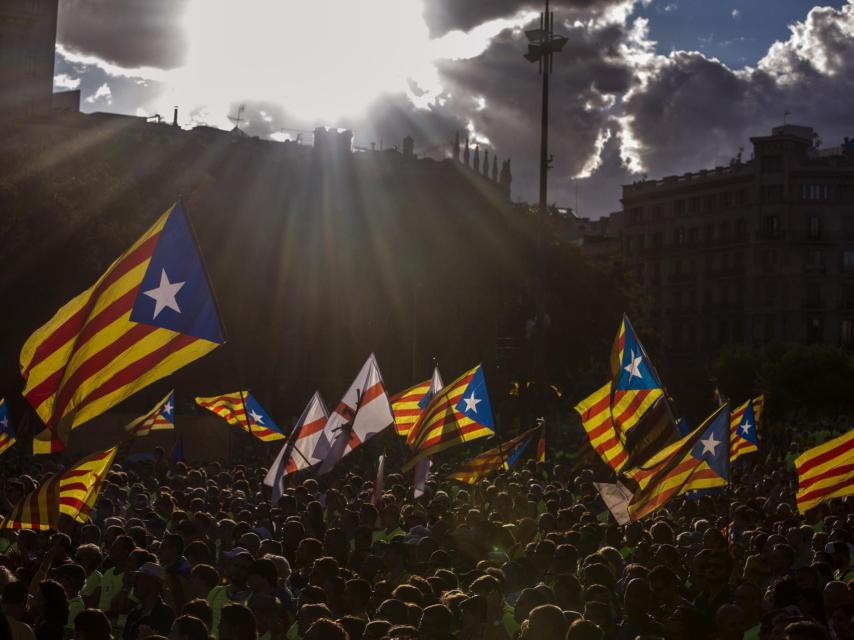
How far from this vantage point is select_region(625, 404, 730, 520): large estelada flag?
1380 cm

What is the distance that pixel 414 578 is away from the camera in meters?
8.93

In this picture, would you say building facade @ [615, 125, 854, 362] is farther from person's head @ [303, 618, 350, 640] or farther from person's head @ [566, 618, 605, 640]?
person's head @ [303, 618, 350, 640]

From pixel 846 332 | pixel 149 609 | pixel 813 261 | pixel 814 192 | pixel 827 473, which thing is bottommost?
pixel 149 609

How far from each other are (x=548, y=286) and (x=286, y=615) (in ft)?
175

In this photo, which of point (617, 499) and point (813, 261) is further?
point (813, 261)

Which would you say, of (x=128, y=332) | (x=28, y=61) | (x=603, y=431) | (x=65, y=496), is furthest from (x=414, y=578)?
(x=28, y=61)

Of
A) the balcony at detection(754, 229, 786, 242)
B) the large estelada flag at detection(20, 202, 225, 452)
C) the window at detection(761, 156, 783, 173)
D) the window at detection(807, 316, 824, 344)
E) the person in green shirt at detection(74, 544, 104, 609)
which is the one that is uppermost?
the window at detection(761, 156, 783, 173)

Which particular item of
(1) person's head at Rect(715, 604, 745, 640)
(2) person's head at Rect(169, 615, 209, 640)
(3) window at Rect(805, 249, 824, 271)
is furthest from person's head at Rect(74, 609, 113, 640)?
(3) window at Rect(805, 249, 824, 271)

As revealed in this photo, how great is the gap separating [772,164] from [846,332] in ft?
39.0

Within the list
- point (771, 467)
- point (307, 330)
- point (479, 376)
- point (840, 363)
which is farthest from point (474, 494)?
point (840, 363)

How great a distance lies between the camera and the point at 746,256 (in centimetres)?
8450

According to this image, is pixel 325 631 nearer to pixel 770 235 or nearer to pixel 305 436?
pixel 305 436

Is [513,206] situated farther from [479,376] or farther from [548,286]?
[479,376]

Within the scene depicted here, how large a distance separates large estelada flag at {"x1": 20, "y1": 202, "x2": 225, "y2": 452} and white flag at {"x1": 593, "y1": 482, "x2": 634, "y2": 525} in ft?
17.7
